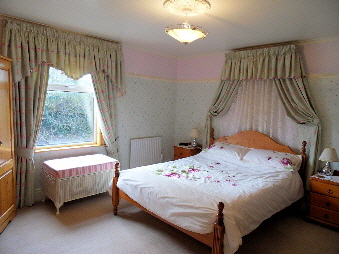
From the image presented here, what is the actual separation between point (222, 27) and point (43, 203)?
3.53 metres

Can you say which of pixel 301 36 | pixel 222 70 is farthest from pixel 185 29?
pixel 222 70

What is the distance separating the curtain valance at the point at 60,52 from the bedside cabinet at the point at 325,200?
3301 millimetres

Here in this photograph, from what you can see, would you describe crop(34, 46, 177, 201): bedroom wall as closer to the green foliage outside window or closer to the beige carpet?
the green foliage outside window

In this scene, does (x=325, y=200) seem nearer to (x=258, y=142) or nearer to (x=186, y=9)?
(x=258, y=142)

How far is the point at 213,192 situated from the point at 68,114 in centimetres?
272

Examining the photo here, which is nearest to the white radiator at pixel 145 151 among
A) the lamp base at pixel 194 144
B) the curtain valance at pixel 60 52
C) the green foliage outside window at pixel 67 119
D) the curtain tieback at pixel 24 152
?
the lamp base at pixel 194 144

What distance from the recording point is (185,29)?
94.3 inches

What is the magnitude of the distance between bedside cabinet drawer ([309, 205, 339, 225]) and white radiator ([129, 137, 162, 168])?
2.92 meters

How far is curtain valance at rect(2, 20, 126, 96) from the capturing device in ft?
10.2

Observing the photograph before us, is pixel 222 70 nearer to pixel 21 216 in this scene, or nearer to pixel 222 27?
pixel 222 27

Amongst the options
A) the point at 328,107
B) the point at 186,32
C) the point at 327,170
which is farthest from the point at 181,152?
the point at 186,32

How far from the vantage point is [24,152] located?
3.28 metres

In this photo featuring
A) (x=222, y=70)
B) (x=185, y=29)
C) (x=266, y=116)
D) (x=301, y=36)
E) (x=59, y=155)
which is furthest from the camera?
(x=222, y=70)

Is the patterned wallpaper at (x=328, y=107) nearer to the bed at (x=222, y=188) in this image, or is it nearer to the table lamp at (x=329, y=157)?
the table lamp at (x=329, y=157)
